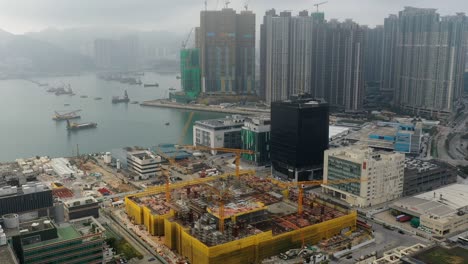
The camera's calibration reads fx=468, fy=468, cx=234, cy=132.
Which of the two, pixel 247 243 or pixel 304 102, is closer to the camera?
pixel 247 243

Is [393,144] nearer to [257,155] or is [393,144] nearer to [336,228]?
[257,155]

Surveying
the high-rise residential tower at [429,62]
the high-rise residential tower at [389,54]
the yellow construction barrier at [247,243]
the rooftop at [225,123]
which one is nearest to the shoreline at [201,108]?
the high-rise residential tower at [429,62]

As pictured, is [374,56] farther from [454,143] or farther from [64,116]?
Result: [64,116]

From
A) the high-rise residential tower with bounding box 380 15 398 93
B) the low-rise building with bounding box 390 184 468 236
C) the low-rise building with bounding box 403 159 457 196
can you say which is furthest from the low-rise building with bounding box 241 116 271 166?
the high-rise residential tower with bounding box 380 15 398 93

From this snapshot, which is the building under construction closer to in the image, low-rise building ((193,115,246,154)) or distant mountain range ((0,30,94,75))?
low-rise building ((193,115,246,154))

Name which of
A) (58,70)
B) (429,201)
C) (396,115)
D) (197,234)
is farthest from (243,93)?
(58,70)

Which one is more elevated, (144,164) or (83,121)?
(144,164)

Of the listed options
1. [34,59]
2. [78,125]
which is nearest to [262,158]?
[78,125]
